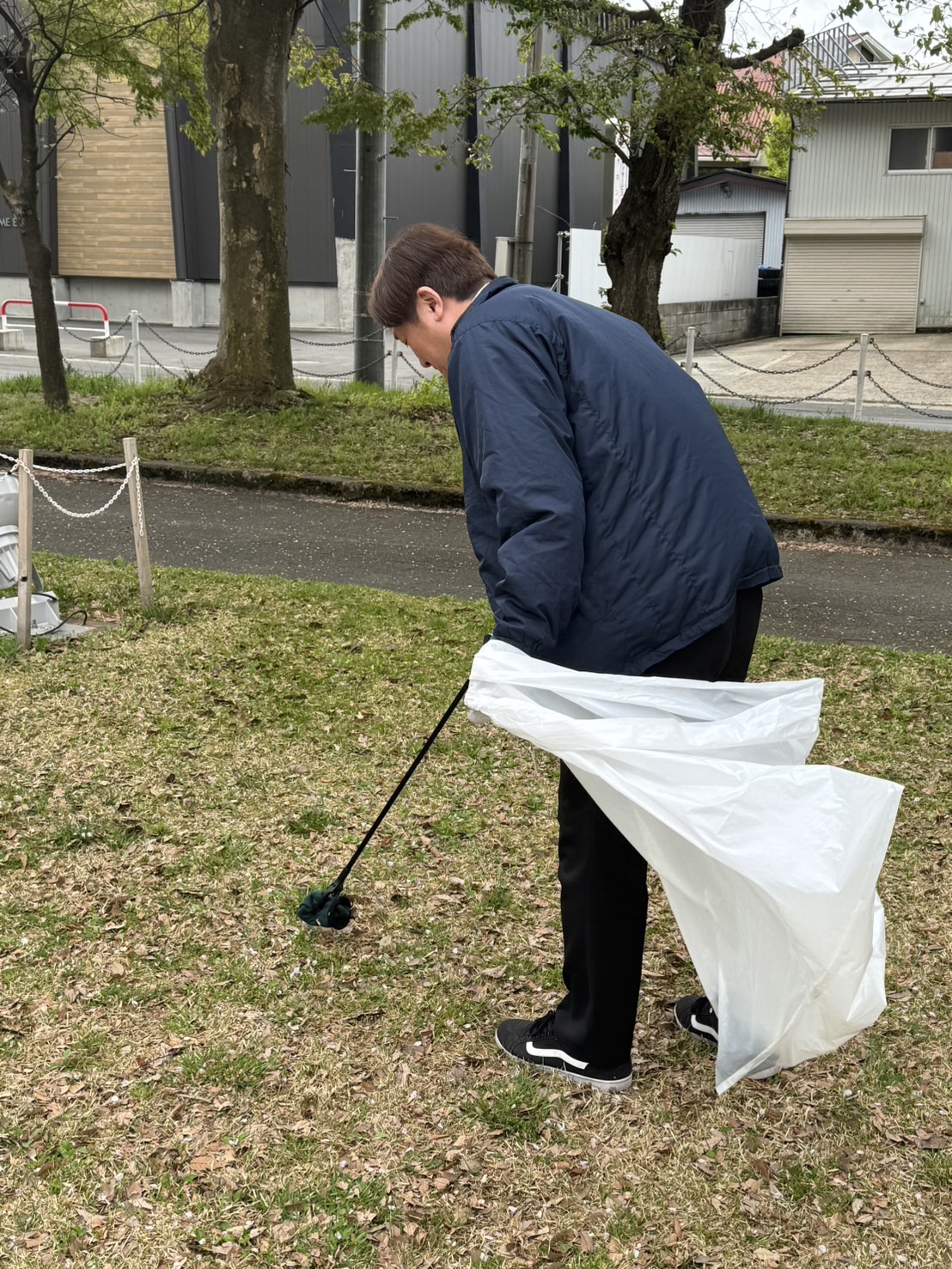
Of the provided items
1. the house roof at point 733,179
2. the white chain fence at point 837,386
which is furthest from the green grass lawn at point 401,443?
the house roof at point 733,179

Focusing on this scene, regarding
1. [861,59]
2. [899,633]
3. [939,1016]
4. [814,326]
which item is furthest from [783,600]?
[861,59]

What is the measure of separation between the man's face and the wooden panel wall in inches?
1127

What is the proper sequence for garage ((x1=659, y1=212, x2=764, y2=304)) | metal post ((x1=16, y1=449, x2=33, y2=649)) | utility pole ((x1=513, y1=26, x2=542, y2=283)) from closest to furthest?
metal post ((x1=16, y1=449, x2=33, y2=649)), utility pole ((x1=513, y1=26, x2=542, y2=283)), garage ((x1=659, y1=212, x2=764, y2=304))

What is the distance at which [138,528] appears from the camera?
21.0 ft

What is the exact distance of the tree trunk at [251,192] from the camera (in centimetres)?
1151

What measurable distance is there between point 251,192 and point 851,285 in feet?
66.5

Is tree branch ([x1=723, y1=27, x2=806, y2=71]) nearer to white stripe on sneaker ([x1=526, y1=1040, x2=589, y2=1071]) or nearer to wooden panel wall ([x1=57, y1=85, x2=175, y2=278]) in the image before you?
white stripe on sneaker ([x1=526, y1=1040, x2=589, y2=1071])

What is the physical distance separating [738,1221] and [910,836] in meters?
1.96

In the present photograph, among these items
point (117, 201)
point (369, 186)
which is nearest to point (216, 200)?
point (117, 201)

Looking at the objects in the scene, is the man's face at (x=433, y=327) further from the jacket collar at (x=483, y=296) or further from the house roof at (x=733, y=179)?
the house roof at (x=733, y=179)

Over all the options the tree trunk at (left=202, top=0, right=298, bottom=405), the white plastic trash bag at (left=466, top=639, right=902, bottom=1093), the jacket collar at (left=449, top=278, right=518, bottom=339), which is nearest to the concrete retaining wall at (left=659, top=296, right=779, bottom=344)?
the tree trunk at (left=202, top=0, right=298, bottom=405)

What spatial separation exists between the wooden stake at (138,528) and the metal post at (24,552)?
55 cm

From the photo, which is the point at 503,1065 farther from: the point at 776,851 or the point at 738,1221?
the point at 776,851

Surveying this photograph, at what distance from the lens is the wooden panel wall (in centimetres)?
2872
